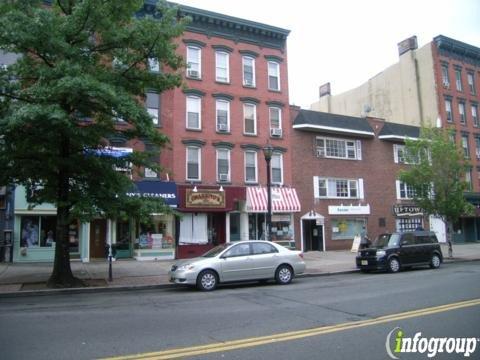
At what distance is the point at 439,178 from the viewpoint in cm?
2353

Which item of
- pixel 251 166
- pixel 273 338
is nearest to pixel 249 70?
pixel 251 166

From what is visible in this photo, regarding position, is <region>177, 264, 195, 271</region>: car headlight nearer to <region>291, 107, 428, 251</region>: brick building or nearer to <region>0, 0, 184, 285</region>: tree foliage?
<region>0, 0, 184, 285</region>: tree foliage

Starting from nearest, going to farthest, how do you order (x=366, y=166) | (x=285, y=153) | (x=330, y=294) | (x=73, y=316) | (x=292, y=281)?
(x=73, y=316), (x=330, y=294), (x=292, y=281), (x=285, y=153), (x=366, y=166)

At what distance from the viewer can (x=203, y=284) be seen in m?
13.1

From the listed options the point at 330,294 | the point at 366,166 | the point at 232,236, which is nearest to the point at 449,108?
the point at 366,166

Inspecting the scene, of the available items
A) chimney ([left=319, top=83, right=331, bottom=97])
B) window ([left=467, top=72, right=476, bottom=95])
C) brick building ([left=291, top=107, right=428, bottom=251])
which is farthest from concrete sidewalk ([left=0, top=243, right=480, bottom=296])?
chimney ([left=319, top=83, right=331, bottom=97])

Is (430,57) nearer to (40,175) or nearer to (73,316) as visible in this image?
(40,175)

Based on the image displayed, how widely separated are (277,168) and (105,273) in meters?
13.8

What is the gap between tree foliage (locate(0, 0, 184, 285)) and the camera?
39.2 feet

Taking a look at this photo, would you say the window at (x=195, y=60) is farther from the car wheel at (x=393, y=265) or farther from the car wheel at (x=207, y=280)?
the car wheel at (x=207, y=280)

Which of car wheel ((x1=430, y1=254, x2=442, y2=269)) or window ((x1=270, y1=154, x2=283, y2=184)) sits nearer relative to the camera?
car wheel ((x1=430, y1=254, x2=442, y2=269))

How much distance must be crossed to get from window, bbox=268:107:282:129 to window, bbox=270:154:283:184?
76.2 inches

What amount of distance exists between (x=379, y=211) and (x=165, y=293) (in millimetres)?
22196

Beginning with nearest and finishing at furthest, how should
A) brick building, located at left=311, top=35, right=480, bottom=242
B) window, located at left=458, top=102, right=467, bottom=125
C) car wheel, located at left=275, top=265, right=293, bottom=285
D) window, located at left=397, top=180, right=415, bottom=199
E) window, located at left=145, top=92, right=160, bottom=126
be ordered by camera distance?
car wheel, located at left=275, top=265, right=293, bottom=285, window, located at left=145, top=92, right=160, bottom=126, window, located at left=397, top=180, right=415, bottom=199, brick building, located at left=311, top=35, right=480, bottom=242, window, located at left=458, top=102, right=467, bottom=125
